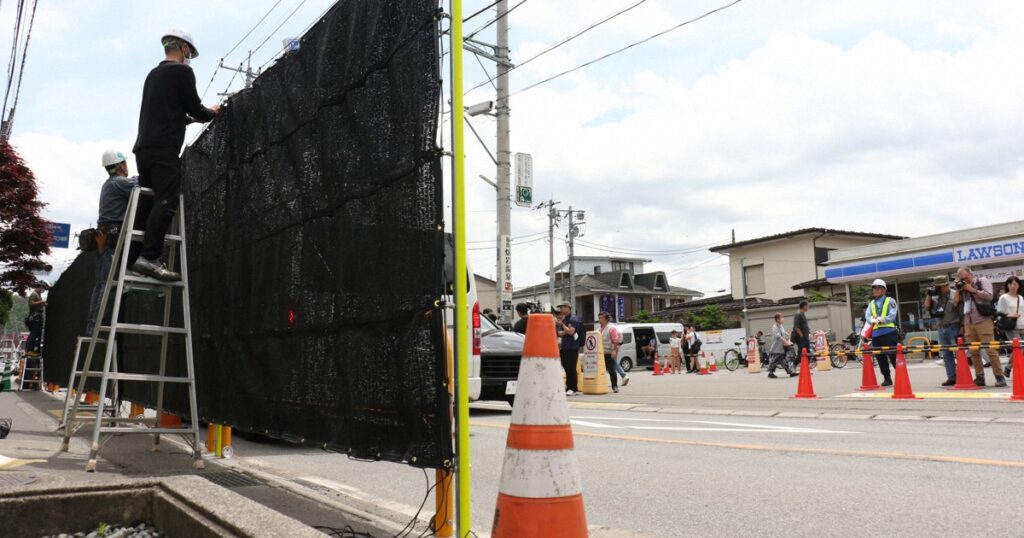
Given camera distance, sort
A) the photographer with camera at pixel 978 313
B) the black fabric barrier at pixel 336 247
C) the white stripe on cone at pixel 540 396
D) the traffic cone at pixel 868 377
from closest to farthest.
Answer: the white stripe on cone at pixel 540 396 < the black fabric barrier at pixel 336 247 < the photographer with camera at pixel 978 313 < the traffic cone at pixel 868 377

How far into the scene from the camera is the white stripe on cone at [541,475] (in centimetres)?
275

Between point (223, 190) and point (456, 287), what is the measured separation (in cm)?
318

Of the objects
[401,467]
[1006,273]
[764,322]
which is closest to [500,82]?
[401,467]

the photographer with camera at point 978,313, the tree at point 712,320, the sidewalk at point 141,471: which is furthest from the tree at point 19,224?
the tree at point 712,320

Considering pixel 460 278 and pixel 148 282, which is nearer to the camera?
pixel 460 278

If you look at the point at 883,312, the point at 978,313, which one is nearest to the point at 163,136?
the point at 883,312

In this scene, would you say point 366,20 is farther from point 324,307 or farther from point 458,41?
point 324,307

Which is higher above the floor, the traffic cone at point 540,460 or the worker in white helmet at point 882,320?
the worker in white helmet at point 882,320

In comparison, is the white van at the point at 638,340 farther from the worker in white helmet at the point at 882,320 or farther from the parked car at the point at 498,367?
the parked car at the point at 498,367

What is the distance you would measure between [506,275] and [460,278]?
15.8 meters

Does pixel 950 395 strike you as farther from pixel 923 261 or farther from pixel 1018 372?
pixel 923 261

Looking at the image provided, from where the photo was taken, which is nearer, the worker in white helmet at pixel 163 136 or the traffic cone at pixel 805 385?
the worker in white helmet at pixel 163 136

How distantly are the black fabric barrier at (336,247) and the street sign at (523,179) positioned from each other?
50.7 feet

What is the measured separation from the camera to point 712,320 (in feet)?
161
